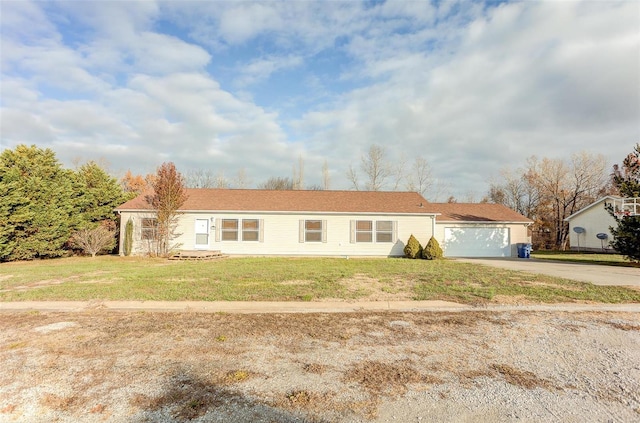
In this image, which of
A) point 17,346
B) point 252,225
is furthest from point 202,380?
point 252,225

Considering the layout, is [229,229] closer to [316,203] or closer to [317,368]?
[316,203]

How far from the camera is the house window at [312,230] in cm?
1973

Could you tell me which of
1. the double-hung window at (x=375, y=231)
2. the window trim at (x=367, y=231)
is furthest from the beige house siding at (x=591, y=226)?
the window trim at (x=367, y=231)

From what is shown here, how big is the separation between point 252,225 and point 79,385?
16109 mm

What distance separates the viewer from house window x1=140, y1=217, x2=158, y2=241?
62.7ft

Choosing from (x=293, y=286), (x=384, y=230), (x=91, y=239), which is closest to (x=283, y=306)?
(x=293, y=286)

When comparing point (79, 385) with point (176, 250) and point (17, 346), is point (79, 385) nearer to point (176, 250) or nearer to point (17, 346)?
point (17, 346)

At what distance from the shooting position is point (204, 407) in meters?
3.13

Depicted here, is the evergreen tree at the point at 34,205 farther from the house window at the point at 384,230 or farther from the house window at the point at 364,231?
the house window at the point at 384,230

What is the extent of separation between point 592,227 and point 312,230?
25.0m

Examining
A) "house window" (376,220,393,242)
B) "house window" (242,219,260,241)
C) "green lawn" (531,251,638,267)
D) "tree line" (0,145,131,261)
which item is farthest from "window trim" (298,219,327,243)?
"green lawn" (531,251,638,267)

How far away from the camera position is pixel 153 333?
5391 millimetres

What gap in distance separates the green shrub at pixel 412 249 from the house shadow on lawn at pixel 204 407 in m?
16.6

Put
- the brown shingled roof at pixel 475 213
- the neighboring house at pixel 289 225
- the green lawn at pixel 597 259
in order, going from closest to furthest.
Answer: the green lawn at pixel 597 259 → the neighboring house at pixel 289 225 → the brown shingled roof at pixel 475 213
